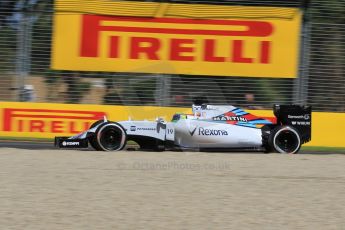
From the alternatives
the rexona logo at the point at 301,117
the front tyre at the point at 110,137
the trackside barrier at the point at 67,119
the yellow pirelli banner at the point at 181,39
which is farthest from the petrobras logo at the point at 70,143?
the rexona logo at the point at 301,117

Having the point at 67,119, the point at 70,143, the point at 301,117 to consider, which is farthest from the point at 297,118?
the point at 67,119

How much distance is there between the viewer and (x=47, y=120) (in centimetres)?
1325

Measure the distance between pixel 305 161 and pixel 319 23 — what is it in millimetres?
5002

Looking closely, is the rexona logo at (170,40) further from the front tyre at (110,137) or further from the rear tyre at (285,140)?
the front tyre at (110,137)

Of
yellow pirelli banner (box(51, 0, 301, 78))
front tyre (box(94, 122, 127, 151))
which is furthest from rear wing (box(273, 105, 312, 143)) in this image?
front tyre (box(94, 122, 127, 151))

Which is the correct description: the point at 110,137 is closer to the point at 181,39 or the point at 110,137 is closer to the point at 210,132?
the point at 210,132

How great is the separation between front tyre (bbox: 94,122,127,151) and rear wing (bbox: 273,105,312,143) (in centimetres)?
304

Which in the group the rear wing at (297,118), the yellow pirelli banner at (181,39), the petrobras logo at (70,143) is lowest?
the petrobras logo at (70,143)

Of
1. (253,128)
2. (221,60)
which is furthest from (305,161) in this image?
(221,60)

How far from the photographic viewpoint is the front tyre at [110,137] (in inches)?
408

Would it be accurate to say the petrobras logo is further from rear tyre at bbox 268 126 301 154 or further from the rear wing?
the rear wing

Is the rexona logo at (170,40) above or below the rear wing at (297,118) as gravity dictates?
above

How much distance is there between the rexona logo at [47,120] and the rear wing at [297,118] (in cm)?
425

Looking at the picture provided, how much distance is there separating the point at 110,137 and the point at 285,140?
10.7 feet
